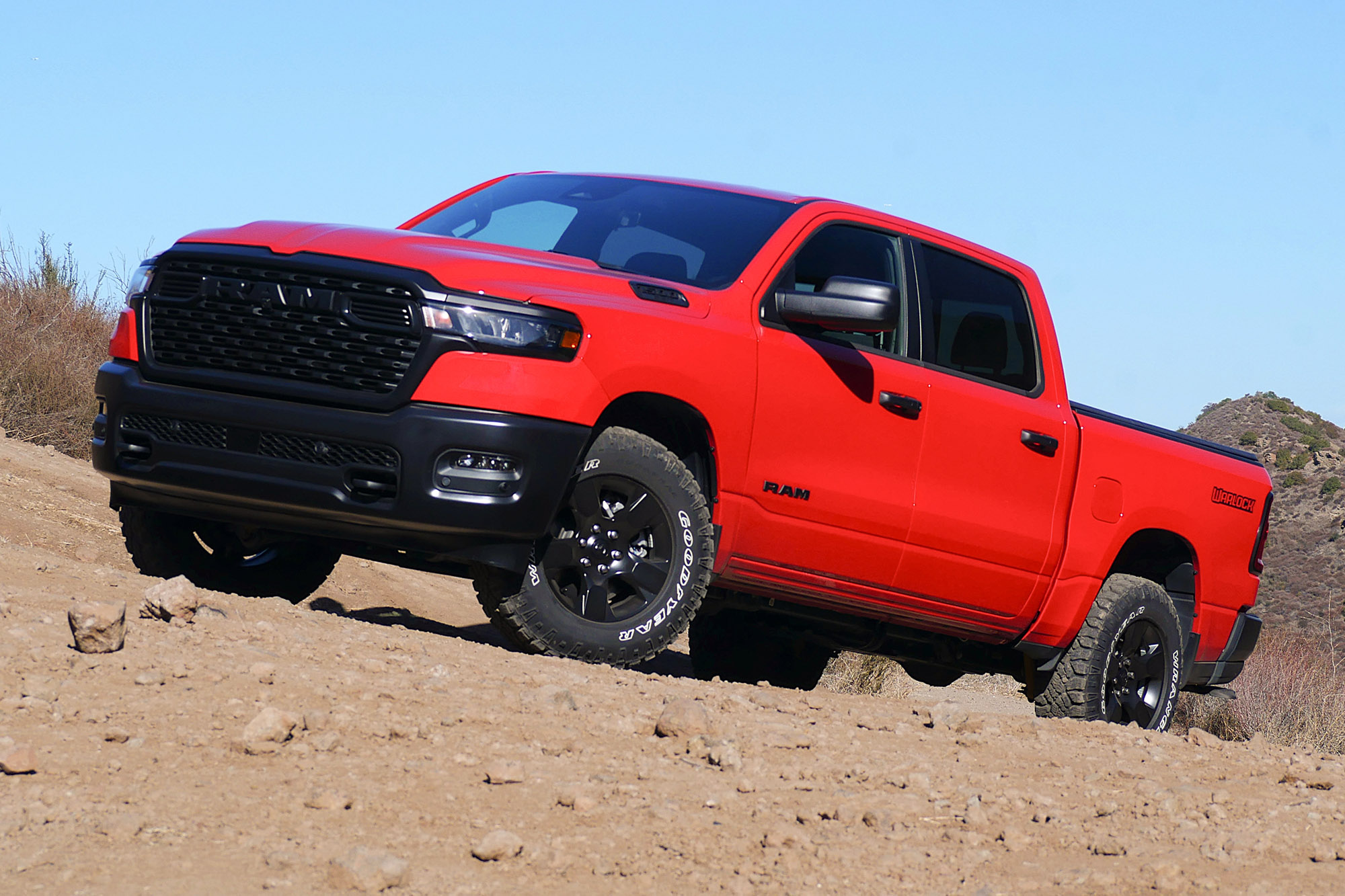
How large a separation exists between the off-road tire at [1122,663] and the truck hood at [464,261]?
2.80 meters

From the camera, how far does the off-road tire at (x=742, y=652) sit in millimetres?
7941

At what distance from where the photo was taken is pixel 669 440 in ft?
18.0

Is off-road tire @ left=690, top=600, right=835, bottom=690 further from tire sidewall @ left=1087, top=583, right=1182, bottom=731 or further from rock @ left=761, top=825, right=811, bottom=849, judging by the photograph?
rock @ left=761, top=825, right=811, bottom=849

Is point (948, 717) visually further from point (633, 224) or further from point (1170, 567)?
point (1170, 567)

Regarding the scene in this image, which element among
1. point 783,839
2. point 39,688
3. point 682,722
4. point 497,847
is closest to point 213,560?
point 39,688

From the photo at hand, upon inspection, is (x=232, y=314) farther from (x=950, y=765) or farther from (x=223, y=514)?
(x=950, y=765)

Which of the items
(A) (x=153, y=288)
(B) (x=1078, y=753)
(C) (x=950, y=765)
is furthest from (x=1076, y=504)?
(A) (x=153, y=288)

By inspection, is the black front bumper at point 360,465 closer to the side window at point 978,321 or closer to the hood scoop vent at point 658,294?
the hood scoop vent at point 658,294

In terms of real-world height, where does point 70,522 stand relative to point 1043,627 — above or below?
below

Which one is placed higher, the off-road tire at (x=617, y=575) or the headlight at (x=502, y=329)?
the headlight at (x=502, y=329)

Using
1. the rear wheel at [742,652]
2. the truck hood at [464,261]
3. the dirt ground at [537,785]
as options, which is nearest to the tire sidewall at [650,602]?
the dirt ground at [537,785]

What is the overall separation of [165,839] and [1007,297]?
4.88 m

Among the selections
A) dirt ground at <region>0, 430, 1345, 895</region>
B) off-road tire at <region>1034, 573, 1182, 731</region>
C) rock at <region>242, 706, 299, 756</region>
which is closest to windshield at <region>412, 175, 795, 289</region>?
dirt ground at <region>0, 430, 1345, 895</region>

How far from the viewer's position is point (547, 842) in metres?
3.27
